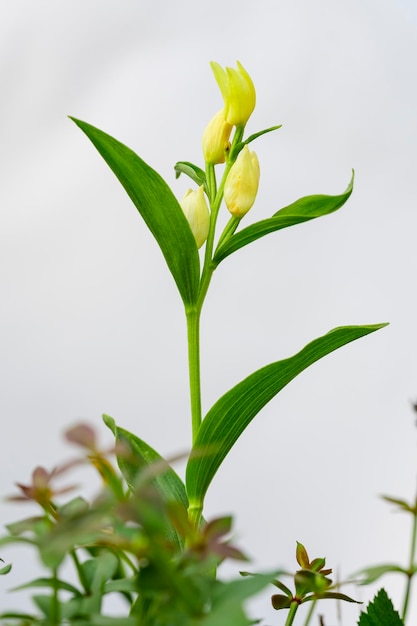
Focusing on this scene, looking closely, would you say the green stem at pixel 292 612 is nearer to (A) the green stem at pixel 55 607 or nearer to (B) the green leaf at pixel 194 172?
(A) the green stem at pixel 55 607

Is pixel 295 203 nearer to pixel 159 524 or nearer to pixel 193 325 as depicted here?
pixel 193 325

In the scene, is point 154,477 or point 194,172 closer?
point 154,477

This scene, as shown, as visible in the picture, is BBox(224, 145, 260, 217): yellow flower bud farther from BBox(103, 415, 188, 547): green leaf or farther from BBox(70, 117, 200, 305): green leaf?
BBox(103, 415, 188, 547): green leaf

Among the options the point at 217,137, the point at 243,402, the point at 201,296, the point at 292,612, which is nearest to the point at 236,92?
the point at 217,137

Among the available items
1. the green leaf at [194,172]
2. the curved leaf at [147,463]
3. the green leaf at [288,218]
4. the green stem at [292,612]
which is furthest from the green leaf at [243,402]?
the green stem at [292,612]

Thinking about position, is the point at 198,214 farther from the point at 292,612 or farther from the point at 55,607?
the point at 55,607

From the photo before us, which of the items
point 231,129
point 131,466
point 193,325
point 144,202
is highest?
point 231,129

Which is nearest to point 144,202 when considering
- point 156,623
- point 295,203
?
point 295,203
